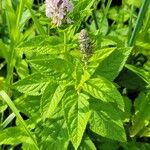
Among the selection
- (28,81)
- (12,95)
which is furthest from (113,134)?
(12,95)

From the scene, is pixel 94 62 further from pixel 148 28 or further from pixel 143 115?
pixel 148 28

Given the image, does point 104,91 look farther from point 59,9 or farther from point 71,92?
point 59,9

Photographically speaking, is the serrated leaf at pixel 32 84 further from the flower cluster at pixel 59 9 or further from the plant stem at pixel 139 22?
the plant stem at pixel 139 22

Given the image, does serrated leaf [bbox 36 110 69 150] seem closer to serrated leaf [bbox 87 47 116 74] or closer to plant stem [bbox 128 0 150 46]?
serrated leaf [bbox 87 47 116 74]

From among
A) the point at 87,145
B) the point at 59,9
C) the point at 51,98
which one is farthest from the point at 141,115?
the point at 59,9

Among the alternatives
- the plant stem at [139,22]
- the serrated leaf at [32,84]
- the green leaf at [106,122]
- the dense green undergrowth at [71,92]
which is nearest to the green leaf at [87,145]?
the dense green undergrowth at [71,92]

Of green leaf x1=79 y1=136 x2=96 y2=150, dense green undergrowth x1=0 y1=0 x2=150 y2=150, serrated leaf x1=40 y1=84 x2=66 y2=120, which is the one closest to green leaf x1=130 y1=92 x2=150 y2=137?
dense green undergrowth x1=0 y1=0 x2=150 y2=150
